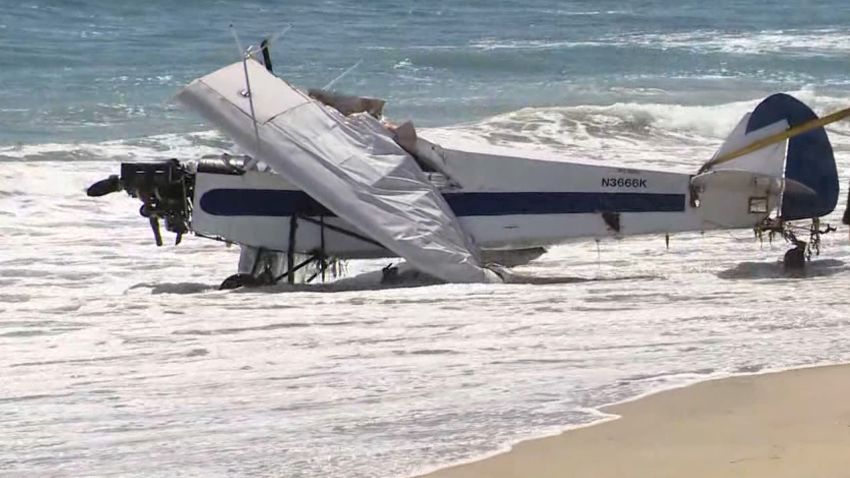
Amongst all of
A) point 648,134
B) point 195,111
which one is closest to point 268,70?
point 195,111

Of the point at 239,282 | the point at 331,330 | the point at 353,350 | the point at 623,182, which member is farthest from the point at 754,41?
the point at 353,350

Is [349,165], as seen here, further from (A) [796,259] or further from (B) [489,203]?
(A) [796,259]

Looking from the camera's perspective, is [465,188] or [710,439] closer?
[710,439]

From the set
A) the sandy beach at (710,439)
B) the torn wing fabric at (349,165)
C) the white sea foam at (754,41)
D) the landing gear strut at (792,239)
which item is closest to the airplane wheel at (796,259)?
the landing gear strut at (792,239)

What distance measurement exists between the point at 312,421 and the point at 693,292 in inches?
140

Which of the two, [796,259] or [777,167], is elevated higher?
[777,167]

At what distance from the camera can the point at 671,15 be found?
43375 millimetres

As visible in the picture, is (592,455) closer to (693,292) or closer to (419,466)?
(419,466)

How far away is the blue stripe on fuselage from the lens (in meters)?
10.2

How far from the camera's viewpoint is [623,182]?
33.3ft

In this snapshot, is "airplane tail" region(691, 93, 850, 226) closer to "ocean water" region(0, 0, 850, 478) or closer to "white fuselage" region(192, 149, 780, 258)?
"white fuselage" region(192, 149, 780, 258)

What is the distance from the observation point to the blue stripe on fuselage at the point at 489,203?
401 inches

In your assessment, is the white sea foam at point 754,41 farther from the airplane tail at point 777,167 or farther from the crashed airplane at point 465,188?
the crashed airplane at point 465,188

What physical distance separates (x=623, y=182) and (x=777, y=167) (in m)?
1.06
